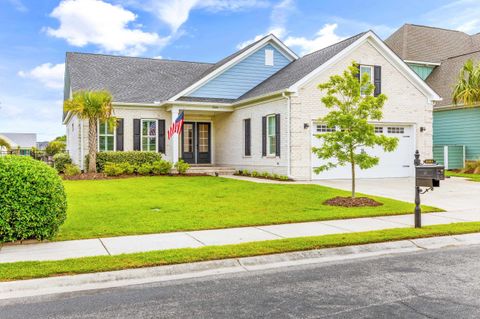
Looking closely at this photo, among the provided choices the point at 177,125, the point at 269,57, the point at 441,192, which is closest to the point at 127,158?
the point at 177,125

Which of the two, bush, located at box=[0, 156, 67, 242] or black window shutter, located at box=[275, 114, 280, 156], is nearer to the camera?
bush, located at box=[0, 156, 67, 242]

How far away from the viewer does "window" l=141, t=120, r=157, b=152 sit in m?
22.6

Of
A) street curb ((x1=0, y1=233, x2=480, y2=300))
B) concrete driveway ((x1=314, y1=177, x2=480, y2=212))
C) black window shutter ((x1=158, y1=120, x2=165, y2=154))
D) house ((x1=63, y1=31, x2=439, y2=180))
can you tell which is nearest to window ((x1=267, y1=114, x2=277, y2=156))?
house ((x1=63, y1=31, x2=439, y2=180))

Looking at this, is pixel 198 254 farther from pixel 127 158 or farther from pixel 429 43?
pixel 429 43

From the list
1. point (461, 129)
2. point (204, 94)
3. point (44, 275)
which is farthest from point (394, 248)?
point (461, 129)

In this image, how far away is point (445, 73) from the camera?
2867cm

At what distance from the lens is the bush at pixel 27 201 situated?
6.93m

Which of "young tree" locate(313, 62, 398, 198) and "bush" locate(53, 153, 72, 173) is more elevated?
"young tree" locate(313, 62, 398, 198)

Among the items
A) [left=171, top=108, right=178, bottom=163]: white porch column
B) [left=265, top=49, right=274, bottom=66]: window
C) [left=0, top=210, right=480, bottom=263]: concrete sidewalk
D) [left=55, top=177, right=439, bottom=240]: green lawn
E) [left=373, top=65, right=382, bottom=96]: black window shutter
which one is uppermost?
[left=265, top=49, right=274, bottom=66]: window

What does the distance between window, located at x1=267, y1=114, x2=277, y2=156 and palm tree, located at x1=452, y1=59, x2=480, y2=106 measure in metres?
10.9

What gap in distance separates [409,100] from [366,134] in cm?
1034

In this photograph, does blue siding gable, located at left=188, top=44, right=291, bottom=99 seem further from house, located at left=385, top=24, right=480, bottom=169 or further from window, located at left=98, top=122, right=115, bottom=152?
house, located at left=385, top=24, right=480, bottom=169

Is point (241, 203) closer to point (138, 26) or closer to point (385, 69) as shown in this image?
point (385, 69)

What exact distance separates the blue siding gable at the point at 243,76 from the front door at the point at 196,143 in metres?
2.50
